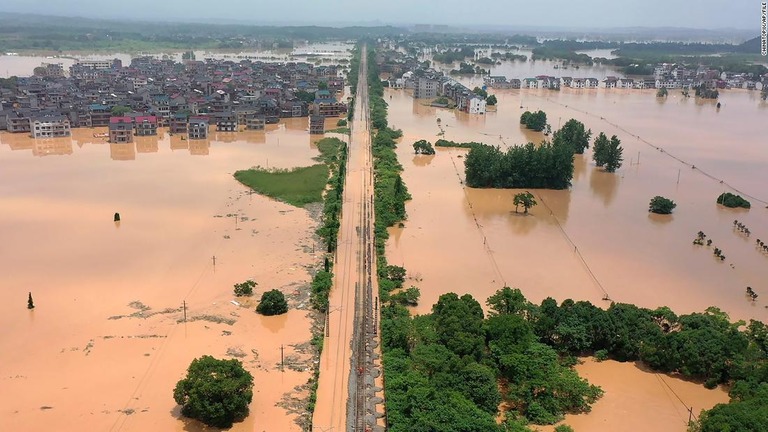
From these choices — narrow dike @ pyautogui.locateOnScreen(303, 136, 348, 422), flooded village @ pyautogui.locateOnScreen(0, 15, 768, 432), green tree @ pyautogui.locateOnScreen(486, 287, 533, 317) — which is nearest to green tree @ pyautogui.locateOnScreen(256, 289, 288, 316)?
flooded village @ pyautogui.locateOnScreen(0, 15, 768, 432)

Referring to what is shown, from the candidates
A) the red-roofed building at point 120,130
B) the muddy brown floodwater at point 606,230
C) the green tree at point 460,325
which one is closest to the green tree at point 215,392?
the green tree at point 460,325

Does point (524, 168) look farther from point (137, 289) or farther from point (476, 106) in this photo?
point (476, 106)

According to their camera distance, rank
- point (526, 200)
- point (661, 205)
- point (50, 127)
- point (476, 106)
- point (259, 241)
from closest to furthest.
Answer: point (259, 241)
point (526, 200)
point (661, 205)
point (50, 127)
point (476, 106)

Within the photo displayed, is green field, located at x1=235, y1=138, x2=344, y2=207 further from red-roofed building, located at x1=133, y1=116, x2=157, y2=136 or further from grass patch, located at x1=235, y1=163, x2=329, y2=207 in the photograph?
red-roofed building, located at x1=133, y1=116, x2=157, y2=136

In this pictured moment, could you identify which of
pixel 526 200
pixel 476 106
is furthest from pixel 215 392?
pixel 476 106

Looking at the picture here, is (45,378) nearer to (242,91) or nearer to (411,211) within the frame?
(411,211)

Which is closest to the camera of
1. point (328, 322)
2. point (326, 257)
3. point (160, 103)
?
point (328, 322)

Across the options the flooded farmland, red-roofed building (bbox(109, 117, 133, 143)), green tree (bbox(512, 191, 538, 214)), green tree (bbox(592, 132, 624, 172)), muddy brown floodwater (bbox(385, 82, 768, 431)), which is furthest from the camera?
red-roofed building (bbox(109, 117, 133, 143))
